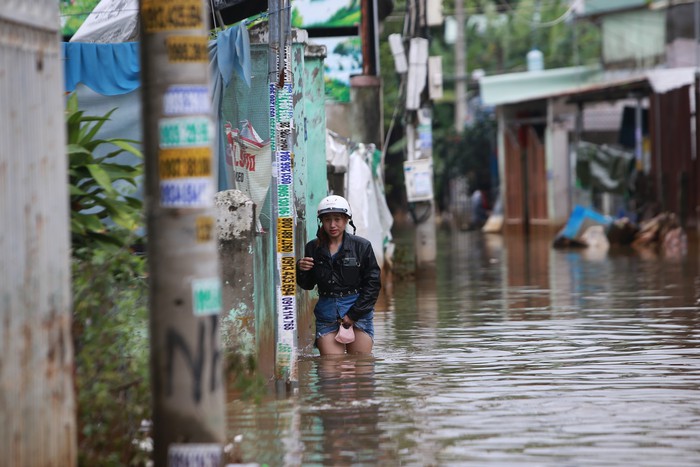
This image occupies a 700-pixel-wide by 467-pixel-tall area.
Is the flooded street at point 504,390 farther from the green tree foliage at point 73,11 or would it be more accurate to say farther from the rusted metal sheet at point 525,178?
the rusted metal sheet at point 525,178

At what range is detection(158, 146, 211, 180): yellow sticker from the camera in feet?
19.6

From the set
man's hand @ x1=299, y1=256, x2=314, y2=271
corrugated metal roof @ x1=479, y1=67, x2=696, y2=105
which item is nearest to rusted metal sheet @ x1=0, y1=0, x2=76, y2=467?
man's hand @ x1=299, y1=256, x2=314, y2=271

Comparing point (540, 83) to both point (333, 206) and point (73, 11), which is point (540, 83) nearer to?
point (73, 11)

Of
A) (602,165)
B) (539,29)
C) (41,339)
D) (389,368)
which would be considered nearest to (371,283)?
(389,368)

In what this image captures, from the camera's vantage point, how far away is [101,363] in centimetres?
732

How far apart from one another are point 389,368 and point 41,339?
5.57 m

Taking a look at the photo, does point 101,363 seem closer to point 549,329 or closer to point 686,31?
point 549,329

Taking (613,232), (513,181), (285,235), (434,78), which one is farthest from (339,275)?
(513,181)

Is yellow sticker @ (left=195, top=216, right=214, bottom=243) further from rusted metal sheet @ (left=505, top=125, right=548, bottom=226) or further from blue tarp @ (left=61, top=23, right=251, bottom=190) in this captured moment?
rusted metal sheet @ (left=505, top=125, right=548, bottom=226)

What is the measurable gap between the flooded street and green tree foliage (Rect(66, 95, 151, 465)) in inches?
32.5

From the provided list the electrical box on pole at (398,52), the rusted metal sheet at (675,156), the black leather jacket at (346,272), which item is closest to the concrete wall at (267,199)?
the black leather jacket at (346,272)

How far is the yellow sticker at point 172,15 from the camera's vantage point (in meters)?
5.99

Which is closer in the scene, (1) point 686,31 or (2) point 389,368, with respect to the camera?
(2) point 389,368

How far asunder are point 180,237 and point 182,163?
34 cm
